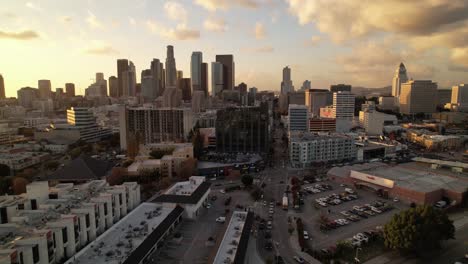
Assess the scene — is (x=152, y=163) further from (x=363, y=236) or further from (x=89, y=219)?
(x=363, y=236)

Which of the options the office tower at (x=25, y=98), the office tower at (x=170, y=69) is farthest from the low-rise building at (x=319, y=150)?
the office tower at (x=25, y=98)

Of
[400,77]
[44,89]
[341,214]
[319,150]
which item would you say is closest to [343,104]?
[319,150]

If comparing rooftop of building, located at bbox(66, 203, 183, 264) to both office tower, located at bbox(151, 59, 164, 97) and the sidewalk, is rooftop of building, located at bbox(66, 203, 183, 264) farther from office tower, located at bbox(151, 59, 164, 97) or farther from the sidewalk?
office tower, located at bbox(151, 59, 164, 97)

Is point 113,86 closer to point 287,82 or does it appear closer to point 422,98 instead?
point 287,82

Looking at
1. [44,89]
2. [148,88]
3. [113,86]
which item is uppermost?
[113,86]

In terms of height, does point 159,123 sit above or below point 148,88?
below

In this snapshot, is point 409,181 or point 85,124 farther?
point 85,124

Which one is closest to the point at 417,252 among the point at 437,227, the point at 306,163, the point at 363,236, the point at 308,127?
the point at 437,227
